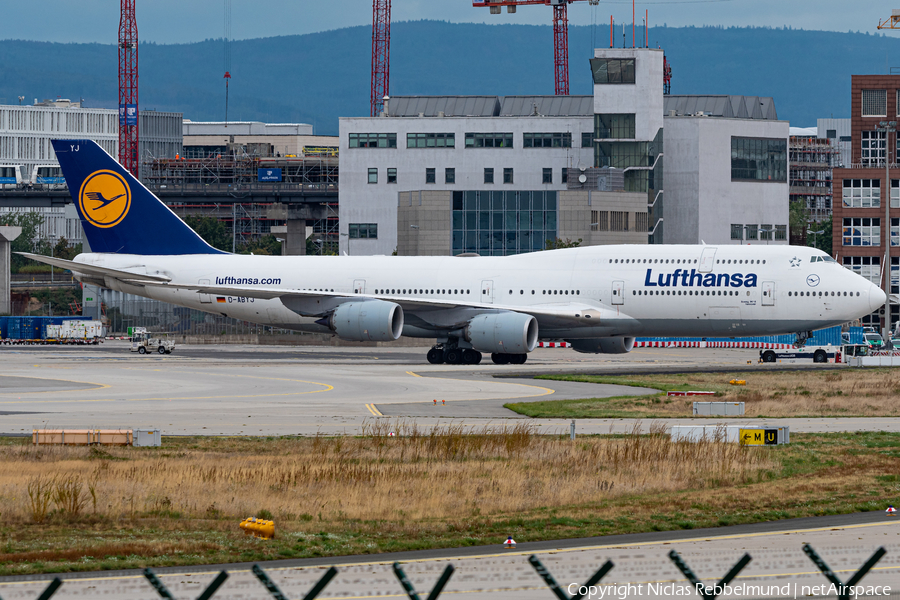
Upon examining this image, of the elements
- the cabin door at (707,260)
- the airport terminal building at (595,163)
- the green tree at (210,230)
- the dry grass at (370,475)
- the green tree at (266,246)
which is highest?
the airport terminal building at (595,163)

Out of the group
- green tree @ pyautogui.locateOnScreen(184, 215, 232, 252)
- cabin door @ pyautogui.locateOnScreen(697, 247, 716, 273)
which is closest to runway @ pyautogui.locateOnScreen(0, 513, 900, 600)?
cabin door @ pyautogui.locateOnScreen(697, 247, 716, 273)

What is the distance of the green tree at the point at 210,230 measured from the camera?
181500 mm

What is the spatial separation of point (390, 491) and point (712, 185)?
106474mm

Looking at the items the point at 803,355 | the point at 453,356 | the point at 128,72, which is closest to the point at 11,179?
the point at 128,72

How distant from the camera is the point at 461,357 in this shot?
5947cm

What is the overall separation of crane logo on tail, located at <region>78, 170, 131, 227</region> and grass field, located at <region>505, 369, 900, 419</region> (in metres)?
27.9

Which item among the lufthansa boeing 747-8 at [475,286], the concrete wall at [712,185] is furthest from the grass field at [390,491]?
the concrete wall at [712,185]

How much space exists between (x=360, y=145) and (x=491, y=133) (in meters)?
13.9

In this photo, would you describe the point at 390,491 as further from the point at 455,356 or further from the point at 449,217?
the point at 449,217

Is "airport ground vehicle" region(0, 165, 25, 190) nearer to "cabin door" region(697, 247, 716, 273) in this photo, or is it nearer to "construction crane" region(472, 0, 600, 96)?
"construction crane" region(472, 0, 600, 96)

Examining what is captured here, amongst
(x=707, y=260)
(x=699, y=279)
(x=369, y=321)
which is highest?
(x=707, y=260)

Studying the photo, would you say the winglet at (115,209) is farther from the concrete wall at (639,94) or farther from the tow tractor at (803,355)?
the concrete wall at (639,94)

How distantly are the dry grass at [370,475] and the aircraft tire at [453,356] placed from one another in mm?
29951

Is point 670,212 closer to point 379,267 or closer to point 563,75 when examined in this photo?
point 563,75
